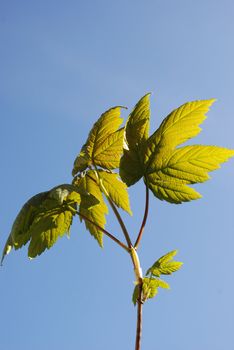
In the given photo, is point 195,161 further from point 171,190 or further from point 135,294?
point 135,294

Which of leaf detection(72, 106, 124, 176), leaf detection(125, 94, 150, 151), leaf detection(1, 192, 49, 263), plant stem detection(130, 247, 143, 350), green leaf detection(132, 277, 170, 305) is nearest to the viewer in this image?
plant stem detection(130, 247, 143, 350)

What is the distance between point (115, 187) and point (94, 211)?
0.43ft

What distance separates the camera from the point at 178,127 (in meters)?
1.59

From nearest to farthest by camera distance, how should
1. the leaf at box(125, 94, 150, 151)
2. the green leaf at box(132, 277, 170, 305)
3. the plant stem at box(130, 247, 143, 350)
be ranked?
the plant stem at box(130, 247, 143, 350), the green leaf at box(132, 277, 170, 305), the leaf at box(125, 94, 150, 151)

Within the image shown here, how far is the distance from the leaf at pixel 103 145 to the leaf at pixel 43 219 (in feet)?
0.55

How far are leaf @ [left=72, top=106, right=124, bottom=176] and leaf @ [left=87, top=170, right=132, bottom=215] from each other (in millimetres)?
37

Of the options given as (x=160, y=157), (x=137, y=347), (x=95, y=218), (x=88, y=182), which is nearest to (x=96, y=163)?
(x=88, y=182)

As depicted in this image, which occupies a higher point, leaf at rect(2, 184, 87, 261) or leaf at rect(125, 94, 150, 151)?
leaf at rect(125, 94, 150, 151)

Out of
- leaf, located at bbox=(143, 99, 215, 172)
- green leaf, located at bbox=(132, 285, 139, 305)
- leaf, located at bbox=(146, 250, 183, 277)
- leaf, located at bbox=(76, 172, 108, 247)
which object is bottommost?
green leaf, located at bbox=(132, 285, 139, 305)

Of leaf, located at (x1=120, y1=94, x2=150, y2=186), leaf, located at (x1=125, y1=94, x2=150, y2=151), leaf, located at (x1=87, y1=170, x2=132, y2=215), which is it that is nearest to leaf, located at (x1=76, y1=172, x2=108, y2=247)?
leaf, located at (x1=87, y1=170, x2=132, y2=215)

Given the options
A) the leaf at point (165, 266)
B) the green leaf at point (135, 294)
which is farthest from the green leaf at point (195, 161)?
the green leaf at point (135, 294)

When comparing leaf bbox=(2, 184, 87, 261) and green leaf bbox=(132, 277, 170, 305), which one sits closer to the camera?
green leaf bbox=(132, 277, 170, 305)

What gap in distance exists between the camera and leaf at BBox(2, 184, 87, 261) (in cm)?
154

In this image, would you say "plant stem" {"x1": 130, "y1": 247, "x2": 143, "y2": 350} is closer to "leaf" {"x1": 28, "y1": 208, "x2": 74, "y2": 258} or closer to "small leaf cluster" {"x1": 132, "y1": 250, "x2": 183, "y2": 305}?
"small leaf cluster" {"x1": 132, "y1": 250, "x2": 183, "y2": 305}
